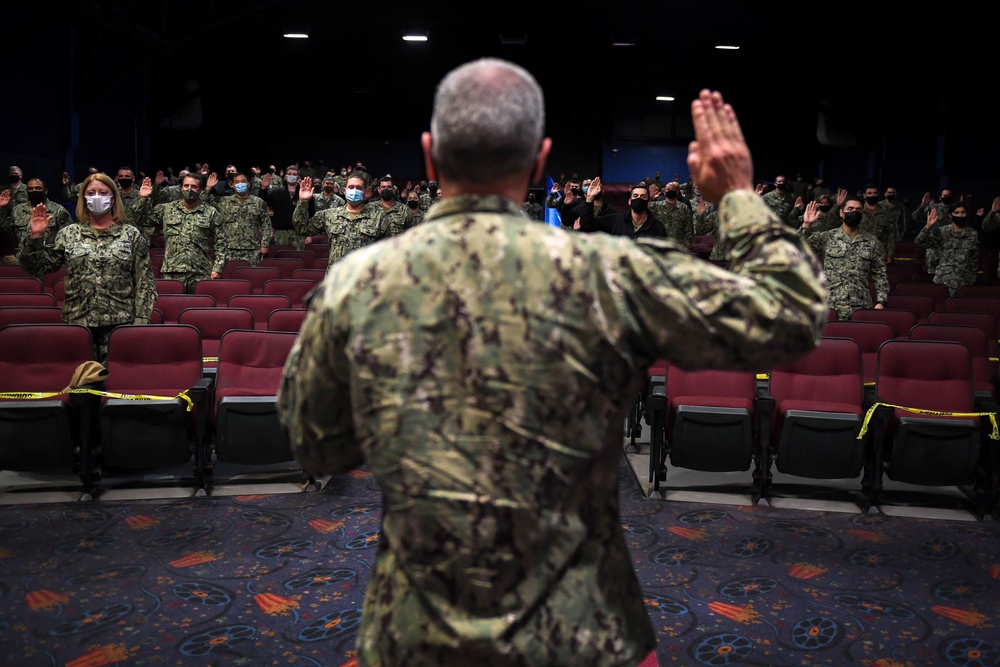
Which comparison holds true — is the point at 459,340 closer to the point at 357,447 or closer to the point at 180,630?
the point at 357,447

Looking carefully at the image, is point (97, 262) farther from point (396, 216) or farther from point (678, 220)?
point (678, 220)

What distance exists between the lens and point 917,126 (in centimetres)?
1714

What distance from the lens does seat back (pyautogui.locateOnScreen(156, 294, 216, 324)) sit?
6156 mm

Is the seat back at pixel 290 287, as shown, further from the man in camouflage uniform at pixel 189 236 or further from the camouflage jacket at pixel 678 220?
the camouflage jacket at pixel 678 220

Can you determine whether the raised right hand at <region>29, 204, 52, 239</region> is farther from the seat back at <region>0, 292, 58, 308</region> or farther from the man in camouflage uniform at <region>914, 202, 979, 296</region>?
the man in camouflage uniform at <region>914, 202, 979, 296</region>

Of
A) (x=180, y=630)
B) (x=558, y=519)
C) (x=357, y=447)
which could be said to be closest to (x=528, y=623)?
(x=558, y=519)

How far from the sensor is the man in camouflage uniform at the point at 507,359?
105 centimetres

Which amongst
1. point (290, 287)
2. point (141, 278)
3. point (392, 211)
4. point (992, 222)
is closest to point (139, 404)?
point (141, 278)

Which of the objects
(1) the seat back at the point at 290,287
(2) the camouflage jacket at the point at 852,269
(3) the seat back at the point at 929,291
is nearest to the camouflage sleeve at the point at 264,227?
(1) the seat back at the point at 290,287

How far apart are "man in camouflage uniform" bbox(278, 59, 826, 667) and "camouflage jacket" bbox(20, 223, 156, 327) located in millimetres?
4444

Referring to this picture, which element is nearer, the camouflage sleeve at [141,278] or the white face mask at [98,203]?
the white face mask at [98,203]

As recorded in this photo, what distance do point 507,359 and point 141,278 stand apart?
182 inches

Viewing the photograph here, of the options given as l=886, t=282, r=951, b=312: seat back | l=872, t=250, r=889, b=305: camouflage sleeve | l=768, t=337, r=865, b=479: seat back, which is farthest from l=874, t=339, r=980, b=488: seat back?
l=886, t=282, r=951, b=312: seat back

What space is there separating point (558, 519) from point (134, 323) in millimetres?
4702
